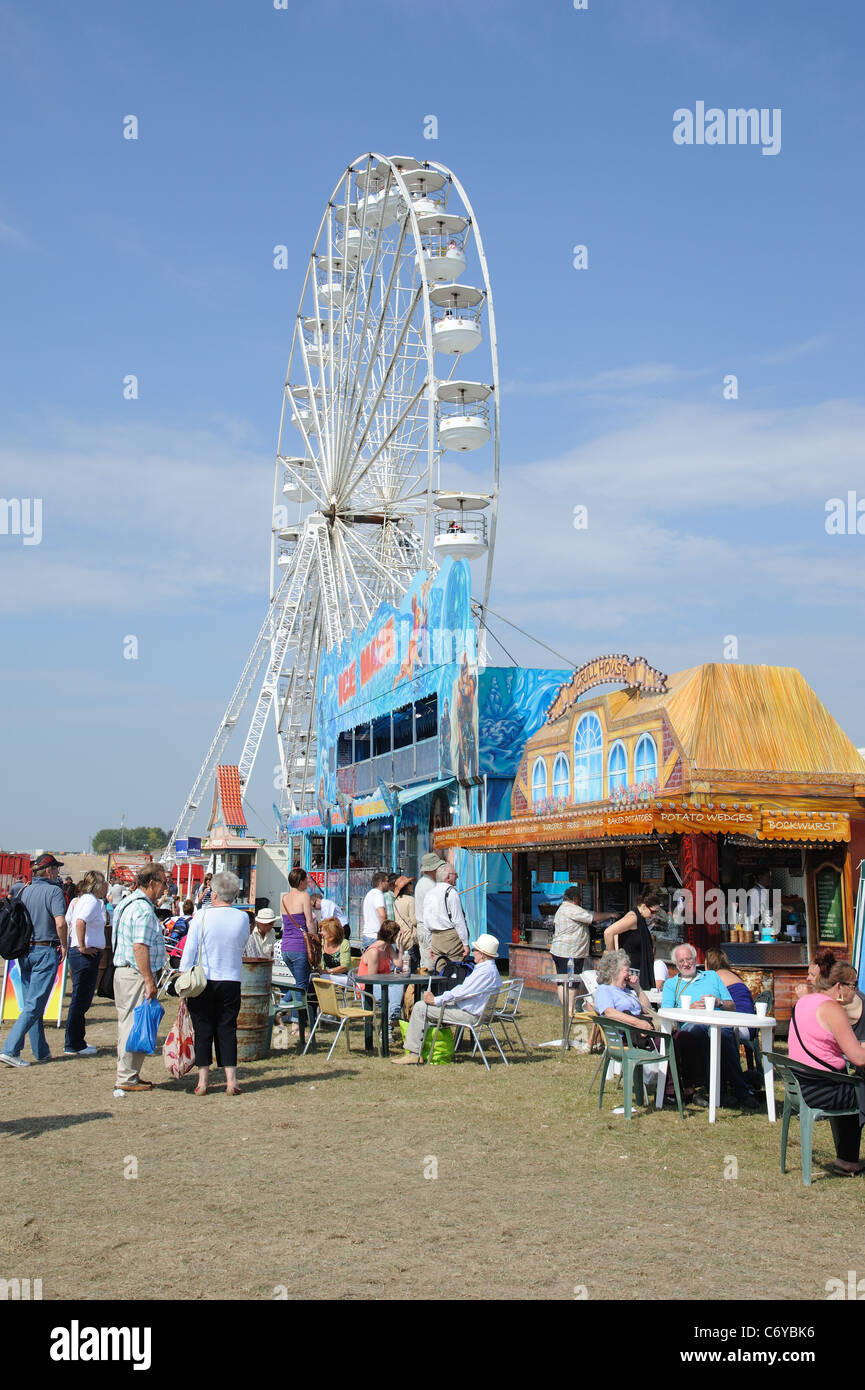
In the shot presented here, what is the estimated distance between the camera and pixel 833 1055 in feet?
20.5

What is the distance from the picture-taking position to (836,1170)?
20.6 ft

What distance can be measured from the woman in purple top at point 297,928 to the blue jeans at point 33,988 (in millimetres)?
2082

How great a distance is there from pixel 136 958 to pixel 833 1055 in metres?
4.52

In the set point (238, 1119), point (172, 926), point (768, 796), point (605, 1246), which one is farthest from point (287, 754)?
point (605, 1246)

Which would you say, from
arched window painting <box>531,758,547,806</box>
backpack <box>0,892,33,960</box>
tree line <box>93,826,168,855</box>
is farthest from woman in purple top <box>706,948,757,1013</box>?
tree line <box>93,826,168,855</box>

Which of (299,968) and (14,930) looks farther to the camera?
(299,968)

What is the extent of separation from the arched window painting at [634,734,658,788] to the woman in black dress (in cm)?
265

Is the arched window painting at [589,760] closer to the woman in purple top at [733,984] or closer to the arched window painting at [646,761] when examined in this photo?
the arched window painting at [646,761]

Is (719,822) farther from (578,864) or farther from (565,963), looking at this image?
(578,864)

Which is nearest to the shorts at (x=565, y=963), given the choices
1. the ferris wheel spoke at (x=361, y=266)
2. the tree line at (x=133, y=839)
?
the ferris wheel spoke at (x=361, y=266)

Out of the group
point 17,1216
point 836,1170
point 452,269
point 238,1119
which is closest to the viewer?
point 17,1216

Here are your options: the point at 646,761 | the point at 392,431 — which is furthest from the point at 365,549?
the point at 646,761

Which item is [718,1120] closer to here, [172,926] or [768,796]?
[768,796]

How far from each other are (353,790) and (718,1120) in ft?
65.0
